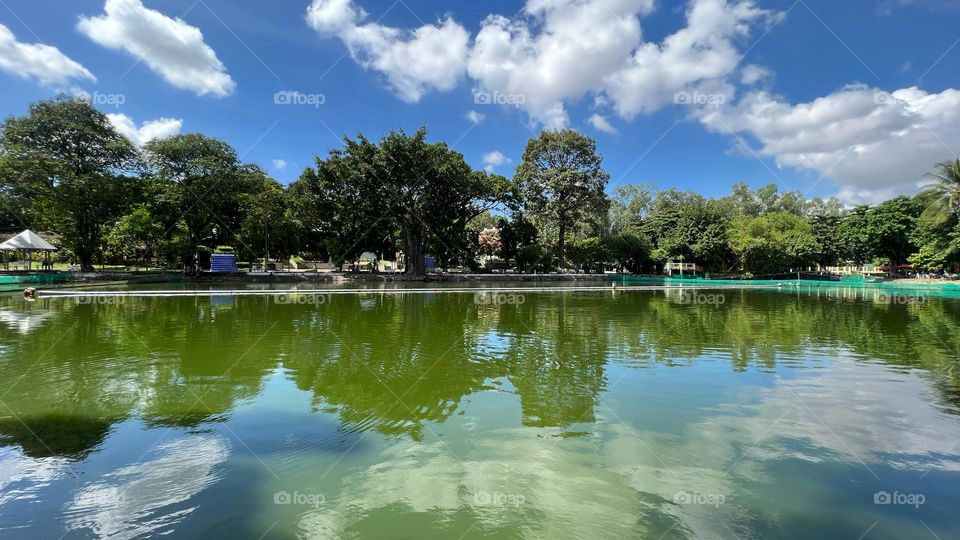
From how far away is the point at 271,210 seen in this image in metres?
40.2

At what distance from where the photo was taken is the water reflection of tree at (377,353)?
6.14 meters

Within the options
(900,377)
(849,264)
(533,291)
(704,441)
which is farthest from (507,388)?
(849,264)

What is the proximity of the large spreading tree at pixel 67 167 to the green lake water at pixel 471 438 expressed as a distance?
2658 centimetres

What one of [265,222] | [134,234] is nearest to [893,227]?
[265,222]

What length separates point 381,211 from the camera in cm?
3456

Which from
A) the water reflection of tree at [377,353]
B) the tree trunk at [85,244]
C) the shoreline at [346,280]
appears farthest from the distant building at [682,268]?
the tree trunk at [85,244]

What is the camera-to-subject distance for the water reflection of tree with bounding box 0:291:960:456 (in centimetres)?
614

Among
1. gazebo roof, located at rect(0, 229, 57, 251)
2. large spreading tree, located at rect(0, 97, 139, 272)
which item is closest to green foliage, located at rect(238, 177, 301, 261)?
large spreading tree, located at rect(0, 97, 139, 272)

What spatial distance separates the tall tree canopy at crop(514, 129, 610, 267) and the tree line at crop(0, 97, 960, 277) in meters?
0.13

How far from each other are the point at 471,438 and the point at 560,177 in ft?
123

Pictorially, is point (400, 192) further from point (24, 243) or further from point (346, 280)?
point (24, 243)

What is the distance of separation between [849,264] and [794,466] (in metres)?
76.1

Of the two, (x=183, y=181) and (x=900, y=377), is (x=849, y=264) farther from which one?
(x=183, y=181)

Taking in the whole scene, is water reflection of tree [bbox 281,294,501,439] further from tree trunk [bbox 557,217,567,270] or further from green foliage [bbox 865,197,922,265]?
green foliage [bbox 865,197,922,265]
